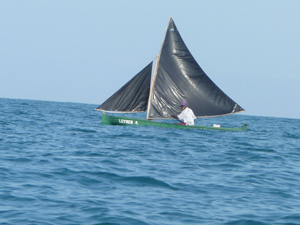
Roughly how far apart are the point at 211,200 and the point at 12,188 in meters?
3.97

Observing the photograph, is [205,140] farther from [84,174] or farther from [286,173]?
[84,174]

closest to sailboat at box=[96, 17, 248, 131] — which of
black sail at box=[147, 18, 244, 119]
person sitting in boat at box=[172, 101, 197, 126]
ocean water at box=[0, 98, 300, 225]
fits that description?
black sail at box=[147, 18, 244, 119]

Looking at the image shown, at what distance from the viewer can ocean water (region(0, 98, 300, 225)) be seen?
25.3ft

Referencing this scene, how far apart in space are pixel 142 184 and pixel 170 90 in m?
16.1

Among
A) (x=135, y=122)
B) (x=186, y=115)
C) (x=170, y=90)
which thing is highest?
(x=170, y=90)

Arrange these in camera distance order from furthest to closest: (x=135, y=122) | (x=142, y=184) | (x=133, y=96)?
(x=133, y=96), (x=135, y=122), (x=142, y=184)

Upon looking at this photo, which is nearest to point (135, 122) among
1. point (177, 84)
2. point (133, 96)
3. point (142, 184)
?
point (133, 96)

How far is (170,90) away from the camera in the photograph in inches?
1020

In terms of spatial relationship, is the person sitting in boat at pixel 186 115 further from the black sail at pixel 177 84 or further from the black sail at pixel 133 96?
the black sail at pixel 133 96

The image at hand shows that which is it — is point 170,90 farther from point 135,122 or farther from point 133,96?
point 135,122

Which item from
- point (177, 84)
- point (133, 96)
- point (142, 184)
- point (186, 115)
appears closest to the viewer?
point (142, 184)

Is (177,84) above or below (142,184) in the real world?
above

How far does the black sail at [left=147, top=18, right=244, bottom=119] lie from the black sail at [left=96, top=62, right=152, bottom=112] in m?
0.47

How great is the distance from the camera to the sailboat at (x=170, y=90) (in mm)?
25328
